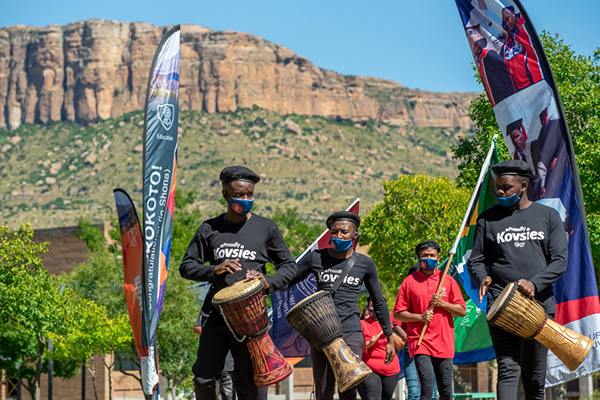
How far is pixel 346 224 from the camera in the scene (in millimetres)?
8594

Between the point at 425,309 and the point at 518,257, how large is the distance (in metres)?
2.85

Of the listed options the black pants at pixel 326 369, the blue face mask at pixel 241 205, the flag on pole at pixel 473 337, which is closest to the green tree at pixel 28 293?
the flag on pole at pixel 473 337

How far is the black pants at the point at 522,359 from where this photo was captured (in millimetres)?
7391

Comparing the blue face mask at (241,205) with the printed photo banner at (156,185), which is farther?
the printed photo banner at (156,185)

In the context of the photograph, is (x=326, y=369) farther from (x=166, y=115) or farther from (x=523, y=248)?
(x=166, y=115)

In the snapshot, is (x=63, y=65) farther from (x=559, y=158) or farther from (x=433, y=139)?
(x=559, y=158)

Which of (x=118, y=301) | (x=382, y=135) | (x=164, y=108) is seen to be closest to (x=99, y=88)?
(x=382, y=135)

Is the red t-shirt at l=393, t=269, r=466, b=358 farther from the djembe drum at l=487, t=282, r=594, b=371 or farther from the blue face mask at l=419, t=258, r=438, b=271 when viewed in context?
the djembe drum at l=487, t=282, r=594, b=371

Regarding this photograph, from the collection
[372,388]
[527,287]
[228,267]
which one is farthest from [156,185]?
[527,287]

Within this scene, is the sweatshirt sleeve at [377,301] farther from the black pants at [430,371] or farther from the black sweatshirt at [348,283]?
the black pants at [430,371]

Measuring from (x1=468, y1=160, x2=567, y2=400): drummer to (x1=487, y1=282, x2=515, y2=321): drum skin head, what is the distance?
0.11 m

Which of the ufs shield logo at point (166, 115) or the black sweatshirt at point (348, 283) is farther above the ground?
the ufs shield logo at point (166, 115)

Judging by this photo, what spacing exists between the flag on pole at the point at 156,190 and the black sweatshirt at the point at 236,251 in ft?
20.0

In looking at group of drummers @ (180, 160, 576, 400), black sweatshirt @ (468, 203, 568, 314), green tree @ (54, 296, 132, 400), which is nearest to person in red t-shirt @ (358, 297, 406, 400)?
group of drummers @ (180, 160, 576, 400)
